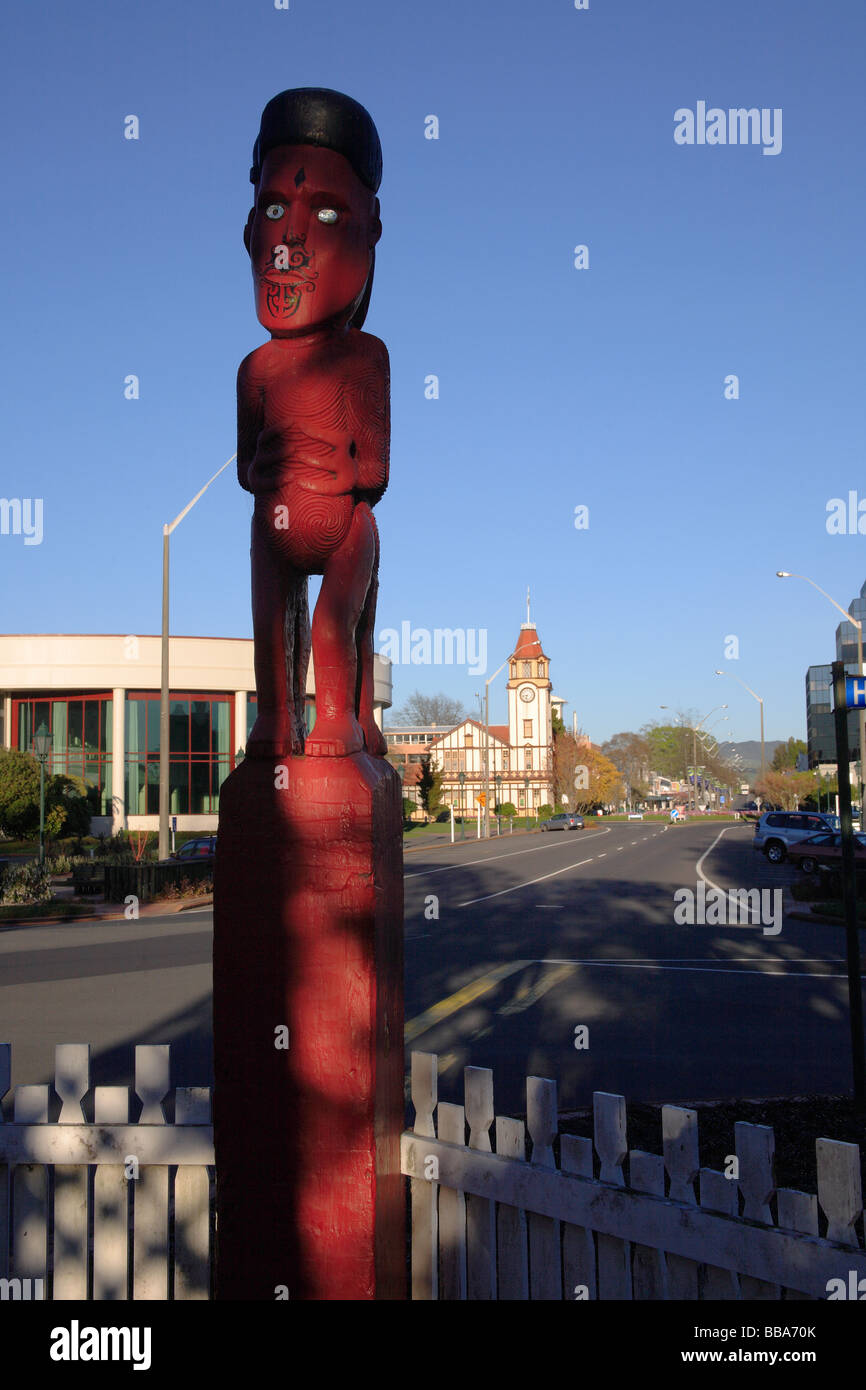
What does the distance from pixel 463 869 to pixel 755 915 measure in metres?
12.3

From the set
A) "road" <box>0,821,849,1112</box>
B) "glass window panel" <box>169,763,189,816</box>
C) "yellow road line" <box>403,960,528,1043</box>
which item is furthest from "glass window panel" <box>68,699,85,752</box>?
"yellow road line" <box>403,960,528,1043</box>

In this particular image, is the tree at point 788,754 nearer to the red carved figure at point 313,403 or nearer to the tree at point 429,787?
the tree at point 429,787

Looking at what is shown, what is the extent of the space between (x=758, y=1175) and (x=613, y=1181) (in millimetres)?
412

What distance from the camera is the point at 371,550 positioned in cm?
340

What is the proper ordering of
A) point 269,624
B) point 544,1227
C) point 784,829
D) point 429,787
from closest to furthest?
point 544,1227
point 269,624
point 784,829
point 429,787

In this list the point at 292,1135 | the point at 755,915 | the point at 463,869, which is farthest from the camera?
the point at 463,869

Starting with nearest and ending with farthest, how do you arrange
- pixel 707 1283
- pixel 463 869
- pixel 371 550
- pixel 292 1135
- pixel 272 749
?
pixel 707 1283, pixel 292 1135, pixel 272 749, pixel 371 550, pixel 463 869

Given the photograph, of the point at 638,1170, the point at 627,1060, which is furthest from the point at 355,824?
the point at 627,1060

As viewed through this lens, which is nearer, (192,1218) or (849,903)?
(192,1218)

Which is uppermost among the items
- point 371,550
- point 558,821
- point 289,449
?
point 289,449

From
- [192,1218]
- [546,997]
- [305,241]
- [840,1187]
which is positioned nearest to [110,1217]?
[192,1218]

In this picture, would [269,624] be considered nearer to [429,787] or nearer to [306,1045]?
[306,1045]

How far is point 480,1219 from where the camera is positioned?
2.89m
